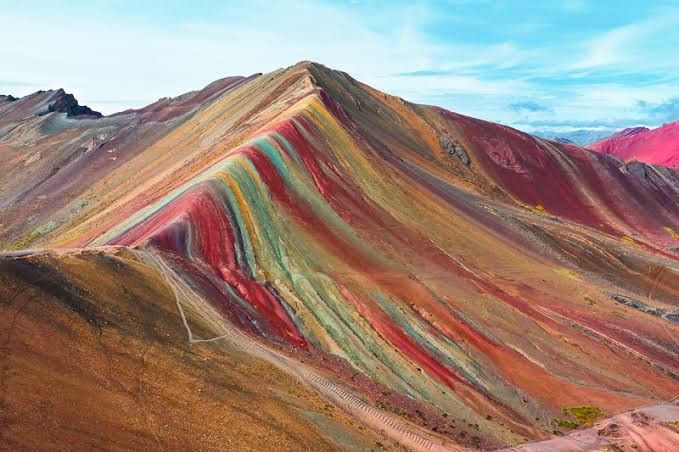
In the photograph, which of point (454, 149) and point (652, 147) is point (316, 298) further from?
point (652, 147)

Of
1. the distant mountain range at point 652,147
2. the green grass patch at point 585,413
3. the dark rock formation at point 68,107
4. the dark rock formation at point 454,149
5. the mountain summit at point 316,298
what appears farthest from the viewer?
the distant mountain range at point 652,147

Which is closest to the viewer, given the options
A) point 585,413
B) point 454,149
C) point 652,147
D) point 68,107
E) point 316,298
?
point 585,413

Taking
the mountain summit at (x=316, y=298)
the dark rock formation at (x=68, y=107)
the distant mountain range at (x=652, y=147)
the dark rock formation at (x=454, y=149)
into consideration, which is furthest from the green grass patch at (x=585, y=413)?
the distant mountain range at (x=652, y=147)

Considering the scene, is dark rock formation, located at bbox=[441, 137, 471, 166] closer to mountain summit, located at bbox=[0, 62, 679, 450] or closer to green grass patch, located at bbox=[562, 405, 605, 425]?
mountain summit, located at bbox=[0, 62, 679, 450]

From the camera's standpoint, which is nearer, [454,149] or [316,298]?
[316,298]

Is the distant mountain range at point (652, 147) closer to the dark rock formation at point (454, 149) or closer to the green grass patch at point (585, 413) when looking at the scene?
the dark rock formation at point (454, 149)

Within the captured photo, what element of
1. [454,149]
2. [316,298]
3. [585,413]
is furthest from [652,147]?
[316,298]

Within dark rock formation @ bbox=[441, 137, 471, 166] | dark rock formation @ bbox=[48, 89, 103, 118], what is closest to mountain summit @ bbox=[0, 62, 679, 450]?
dark rock formation @ bbox=[441, 137, 471, 166]

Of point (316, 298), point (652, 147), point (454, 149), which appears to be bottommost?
point (316, 298)

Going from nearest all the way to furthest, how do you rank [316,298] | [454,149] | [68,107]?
[316,298], [454,149], [68,107]
